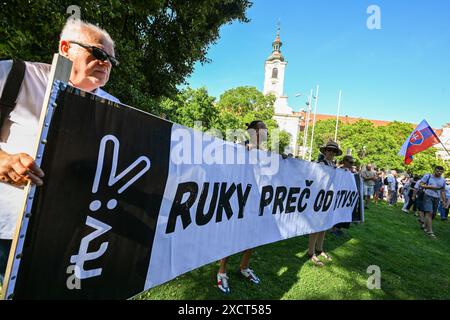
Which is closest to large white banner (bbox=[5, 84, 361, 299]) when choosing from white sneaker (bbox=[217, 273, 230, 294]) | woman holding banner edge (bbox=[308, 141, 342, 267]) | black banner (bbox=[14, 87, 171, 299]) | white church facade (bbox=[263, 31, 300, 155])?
black banner (bbox=[14, 87, 171, 299])

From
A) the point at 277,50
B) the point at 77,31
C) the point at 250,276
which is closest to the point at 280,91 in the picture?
the point at 277,50

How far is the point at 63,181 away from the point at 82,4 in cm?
438

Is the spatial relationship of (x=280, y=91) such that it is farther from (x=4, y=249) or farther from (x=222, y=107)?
Answer: (x=4, y=249)

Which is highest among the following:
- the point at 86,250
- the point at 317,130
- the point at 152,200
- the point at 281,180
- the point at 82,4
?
the point at 317,130

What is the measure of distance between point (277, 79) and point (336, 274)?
72.1 metres

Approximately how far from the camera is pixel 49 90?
1135mm

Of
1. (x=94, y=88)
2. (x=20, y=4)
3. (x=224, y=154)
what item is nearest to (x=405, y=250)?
(x=224, y=154)

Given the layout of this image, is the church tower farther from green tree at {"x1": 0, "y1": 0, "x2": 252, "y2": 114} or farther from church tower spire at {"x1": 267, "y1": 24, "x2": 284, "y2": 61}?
green tree at {"x1": 0, "y1": 0, "x2": 252, "y2": 114}

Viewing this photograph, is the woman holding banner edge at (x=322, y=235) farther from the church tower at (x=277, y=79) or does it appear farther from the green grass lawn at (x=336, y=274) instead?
the church tower at (x=277, y=79)

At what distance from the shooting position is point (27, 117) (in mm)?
1397

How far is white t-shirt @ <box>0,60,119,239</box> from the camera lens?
4.44ft

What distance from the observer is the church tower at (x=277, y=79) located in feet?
233

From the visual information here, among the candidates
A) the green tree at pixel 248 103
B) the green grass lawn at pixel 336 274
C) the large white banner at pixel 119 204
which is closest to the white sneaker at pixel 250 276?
the green grass lawn at pixel 336 274
